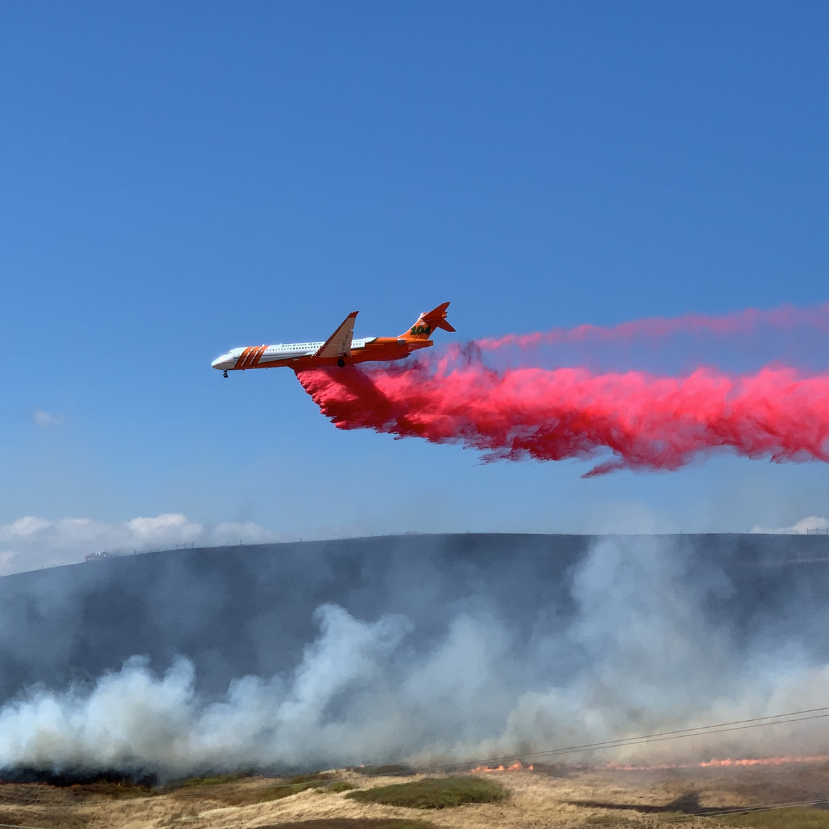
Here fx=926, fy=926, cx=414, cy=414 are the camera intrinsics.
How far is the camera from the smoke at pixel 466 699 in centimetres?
9844

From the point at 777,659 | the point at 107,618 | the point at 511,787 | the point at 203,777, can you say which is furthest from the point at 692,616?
the point at 107,618

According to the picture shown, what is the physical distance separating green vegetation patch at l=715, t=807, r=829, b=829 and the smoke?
18.4 m

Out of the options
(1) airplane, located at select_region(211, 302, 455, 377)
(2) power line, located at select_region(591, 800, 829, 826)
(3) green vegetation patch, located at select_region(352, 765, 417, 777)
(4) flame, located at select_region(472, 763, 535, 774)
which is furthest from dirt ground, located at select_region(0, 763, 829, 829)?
(1) airplane, located at select_region(211, 302, 455, 377)

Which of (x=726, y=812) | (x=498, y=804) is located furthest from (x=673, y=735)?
(x=498, y=804)

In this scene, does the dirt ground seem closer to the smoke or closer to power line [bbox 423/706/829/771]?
power line [bbox 423/706/829/771]

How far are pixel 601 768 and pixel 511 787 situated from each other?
488 inches

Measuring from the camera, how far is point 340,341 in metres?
71.4

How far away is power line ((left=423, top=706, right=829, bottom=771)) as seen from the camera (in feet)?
317

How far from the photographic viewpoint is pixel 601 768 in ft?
299

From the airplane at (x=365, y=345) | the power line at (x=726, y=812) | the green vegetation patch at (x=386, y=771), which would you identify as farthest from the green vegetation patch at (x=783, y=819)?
the airplane at (x=365, y=345)

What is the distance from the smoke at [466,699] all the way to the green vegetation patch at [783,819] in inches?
723

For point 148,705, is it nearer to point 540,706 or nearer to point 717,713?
point 540,706

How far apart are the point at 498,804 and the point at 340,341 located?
41591 millimetres

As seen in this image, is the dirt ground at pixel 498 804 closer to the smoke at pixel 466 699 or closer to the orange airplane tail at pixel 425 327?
the smoke at pixel 466 699
